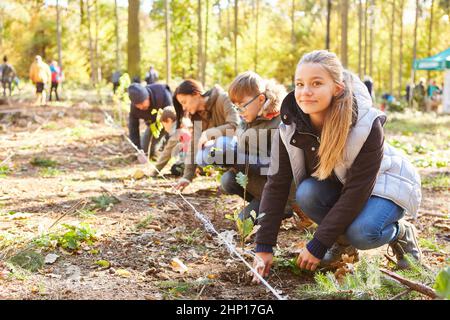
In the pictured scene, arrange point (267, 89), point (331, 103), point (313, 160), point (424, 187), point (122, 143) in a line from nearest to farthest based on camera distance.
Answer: point (331, 103)
point (313, 160)
point (267, 89)
point (424, 187)
point (122, 143)

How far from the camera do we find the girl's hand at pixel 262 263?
270 cm

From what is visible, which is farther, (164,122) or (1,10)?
(1,10)

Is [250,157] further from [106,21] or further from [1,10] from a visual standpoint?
[106,21]

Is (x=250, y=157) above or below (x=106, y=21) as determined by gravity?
below

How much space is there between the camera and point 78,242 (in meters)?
3.29

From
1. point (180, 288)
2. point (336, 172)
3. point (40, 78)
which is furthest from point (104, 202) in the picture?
point (40, 78)

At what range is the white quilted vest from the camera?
8.30 ft

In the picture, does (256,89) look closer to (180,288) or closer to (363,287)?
(180,288)

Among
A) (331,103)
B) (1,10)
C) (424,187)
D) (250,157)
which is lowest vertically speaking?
(424,187)

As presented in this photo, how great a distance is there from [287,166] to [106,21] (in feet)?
Answer: 110

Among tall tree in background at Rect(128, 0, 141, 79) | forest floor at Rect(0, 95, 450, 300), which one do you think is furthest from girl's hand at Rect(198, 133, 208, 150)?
tall tree in background at Rect(128, 0, 141, 79)

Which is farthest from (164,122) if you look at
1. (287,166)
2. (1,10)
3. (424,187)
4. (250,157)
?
(1,10)

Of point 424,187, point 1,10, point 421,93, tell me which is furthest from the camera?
point 1,10

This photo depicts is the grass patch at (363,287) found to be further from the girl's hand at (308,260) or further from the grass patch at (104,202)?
the grass patch at (104,202)
